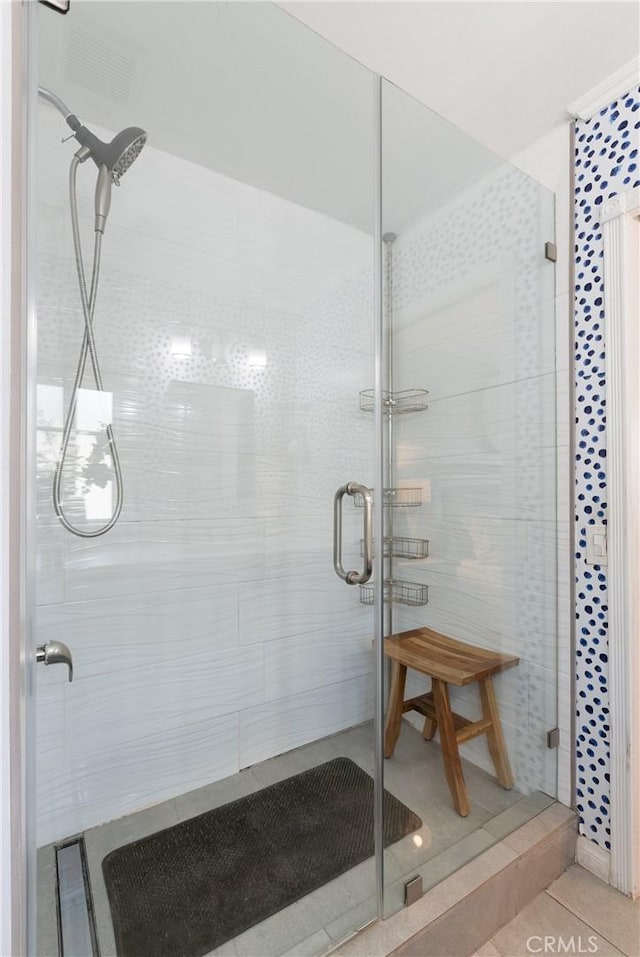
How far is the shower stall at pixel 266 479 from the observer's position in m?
1.13

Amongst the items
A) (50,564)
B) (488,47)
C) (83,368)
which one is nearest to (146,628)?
(50,564)

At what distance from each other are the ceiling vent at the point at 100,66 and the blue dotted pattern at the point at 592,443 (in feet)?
4.66

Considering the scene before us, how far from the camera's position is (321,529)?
1.50 metres

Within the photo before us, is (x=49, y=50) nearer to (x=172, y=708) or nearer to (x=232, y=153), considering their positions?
(x=232, y=153)

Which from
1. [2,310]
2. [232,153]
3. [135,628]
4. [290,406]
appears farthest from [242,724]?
[232,153]

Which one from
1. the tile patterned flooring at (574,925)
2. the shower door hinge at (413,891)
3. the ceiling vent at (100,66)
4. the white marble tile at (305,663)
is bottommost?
the tile patterned flooring at (574,925)

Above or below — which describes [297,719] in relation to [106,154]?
below

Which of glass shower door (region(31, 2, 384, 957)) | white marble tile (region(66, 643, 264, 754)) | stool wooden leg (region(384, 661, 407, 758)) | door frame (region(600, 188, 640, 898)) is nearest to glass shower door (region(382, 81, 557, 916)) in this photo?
stool wooden leg (region(384, 661, 407, 758))

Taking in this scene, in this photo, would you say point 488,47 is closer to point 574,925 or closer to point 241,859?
point 241,859

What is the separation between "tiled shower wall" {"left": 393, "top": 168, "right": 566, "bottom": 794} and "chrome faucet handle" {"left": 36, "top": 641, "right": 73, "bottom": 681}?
83cm

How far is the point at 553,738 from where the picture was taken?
1.66m

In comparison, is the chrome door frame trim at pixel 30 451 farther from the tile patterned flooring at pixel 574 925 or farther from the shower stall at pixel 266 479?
the tile patterned flooring at pixel 574 925

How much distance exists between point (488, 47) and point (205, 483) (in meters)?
1.51

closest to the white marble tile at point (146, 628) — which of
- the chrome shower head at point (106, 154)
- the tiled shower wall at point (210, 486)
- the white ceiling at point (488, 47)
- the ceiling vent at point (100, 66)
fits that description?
the tiled shower wall at point (210, 486)
